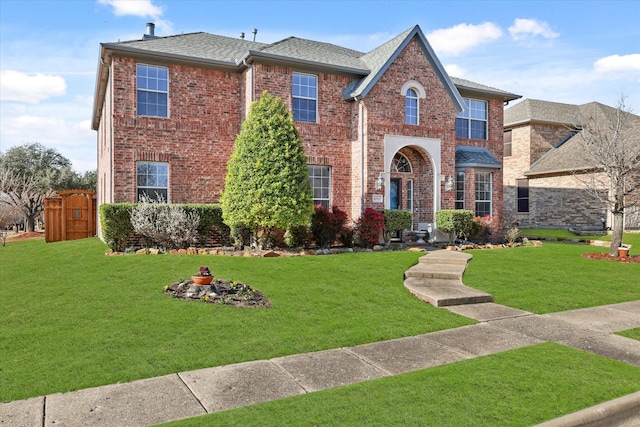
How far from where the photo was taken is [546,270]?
11031 mm

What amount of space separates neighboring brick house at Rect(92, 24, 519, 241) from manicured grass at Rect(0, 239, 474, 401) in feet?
17.1

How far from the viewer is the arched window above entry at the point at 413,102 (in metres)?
17.0

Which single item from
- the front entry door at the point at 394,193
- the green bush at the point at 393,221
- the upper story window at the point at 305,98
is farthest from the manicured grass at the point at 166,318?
the upper story window at the point at 305,98

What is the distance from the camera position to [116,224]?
12773 mm

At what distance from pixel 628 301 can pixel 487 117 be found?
13.7 metres

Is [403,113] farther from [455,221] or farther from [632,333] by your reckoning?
[632,333]

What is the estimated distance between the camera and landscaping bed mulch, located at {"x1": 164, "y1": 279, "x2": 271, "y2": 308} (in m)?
7.40

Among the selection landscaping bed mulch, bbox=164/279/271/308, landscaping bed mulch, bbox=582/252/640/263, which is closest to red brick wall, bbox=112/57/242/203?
landscaping bed mulch, bbox=164/279/271/308

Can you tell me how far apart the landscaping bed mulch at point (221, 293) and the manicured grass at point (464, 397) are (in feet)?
11.1

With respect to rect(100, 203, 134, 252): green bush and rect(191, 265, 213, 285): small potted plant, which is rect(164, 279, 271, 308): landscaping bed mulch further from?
rect(100, 203, 134, 252): green bush

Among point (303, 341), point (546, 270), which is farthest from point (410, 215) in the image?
point (303, 341)

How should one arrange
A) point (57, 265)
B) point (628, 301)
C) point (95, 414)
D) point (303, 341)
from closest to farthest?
point (95, 414) < point (303, 341) < point (628, 301) < point (57, 265)

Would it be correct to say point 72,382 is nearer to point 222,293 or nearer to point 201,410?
point 201,410

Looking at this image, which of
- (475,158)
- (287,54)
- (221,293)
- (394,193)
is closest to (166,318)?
(221,293)
